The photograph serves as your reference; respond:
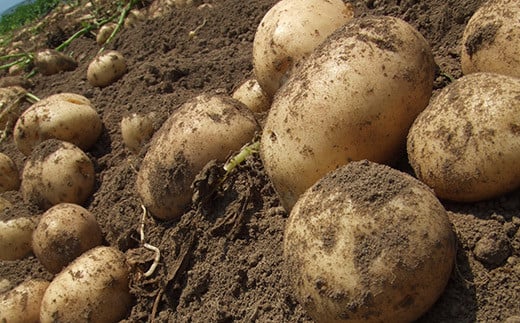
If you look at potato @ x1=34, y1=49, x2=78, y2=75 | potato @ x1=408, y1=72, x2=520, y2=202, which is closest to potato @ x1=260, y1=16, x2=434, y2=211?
potato @ x1=408, y1=72, x2=520, y2=202

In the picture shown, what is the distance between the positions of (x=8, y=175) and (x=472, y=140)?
9.90 ft

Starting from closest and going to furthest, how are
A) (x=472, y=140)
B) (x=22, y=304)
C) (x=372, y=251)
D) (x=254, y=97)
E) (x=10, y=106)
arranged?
(x=372, y=251), (x=472, y=140), (x=22, y=304), (x=254, y=97), (x=10, y=106)

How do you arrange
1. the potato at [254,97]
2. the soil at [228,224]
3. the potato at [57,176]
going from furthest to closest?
the potato at [57,176] → the potato at [254,97] → the soil at [228,224]

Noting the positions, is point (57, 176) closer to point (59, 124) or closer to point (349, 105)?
point (59, 124)

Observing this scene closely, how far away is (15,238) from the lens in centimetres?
303

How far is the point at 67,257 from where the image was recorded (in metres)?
2.74

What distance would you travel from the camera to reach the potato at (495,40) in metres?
1.98

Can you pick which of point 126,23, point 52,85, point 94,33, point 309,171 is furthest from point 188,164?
point 94,33

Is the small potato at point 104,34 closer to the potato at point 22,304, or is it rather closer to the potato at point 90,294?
the potato at point 22,304

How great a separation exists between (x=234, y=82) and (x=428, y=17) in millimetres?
1296

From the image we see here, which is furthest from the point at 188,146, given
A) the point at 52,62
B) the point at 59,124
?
the point at 52,62

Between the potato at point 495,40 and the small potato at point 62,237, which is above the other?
the potato at point 495,40

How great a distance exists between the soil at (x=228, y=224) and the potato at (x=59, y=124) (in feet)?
0.45

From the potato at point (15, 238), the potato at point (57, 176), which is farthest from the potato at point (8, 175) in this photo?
the potato at point (15, 238)
